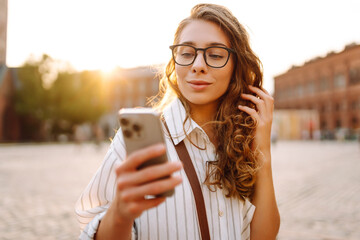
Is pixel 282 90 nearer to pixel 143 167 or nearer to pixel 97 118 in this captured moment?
pixel 97 118

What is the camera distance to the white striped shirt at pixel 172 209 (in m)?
1.57

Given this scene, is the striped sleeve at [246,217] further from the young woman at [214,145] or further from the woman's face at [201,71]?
the woman's face at [201,71]

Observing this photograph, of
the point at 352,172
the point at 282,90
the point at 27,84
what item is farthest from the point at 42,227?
the point at 282,90

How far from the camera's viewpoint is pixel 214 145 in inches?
72.8

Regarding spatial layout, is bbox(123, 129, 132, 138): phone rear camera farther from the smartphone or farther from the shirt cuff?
the shirt cuff

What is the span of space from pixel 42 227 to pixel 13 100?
166 feet

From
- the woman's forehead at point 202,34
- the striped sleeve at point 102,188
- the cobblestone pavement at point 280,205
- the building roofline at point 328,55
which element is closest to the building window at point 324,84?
the building roofline at point 328,55

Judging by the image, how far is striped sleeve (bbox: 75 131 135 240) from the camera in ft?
5.13

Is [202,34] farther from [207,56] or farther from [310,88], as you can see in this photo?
[310,88]

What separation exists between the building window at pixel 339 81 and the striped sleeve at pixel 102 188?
64114 mm

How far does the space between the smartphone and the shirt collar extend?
0.64 metres

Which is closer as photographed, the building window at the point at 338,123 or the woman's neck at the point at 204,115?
the woman's neck at the point at 204,115

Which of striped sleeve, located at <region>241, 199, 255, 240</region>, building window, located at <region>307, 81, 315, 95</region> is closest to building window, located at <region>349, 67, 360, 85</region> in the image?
building window, located at <region>307, 81, 315, 95</region>

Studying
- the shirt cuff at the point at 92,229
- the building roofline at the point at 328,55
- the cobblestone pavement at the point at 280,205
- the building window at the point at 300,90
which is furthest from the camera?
the building window at the point at 300,90
